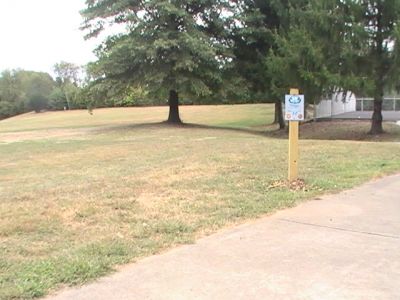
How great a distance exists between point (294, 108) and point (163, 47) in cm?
1651

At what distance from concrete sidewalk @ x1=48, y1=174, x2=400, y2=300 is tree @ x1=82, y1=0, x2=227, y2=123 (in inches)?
730

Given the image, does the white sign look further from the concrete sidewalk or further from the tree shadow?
the tree shadow

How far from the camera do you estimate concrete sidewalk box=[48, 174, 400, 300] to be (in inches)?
148

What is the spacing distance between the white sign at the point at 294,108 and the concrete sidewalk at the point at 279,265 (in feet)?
7.00

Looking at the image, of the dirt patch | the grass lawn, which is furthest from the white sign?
the dirt patch

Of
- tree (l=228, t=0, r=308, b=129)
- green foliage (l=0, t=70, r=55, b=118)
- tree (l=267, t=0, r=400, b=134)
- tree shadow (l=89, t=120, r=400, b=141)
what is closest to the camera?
tree (l=267, t=0, r=400, b=134)

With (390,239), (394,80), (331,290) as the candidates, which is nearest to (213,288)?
(331,290)

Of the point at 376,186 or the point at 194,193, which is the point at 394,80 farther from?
the point at 194,193

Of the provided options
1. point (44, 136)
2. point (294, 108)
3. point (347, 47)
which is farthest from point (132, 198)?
point (44, 136)

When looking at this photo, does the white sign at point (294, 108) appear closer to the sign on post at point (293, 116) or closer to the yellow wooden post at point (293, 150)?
the sign on post at point (293, 116)

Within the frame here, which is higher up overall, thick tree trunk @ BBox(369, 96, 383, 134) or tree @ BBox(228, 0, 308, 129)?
tree @ BBox(228, 0, 308, 129)

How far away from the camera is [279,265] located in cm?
430

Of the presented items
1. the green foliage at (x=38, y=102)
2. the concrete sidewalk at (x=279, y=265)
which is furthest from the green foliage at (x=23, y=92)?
the concrete sidewalk at (x=279, y=265)

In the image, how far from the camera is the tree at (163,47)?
24.0 m
